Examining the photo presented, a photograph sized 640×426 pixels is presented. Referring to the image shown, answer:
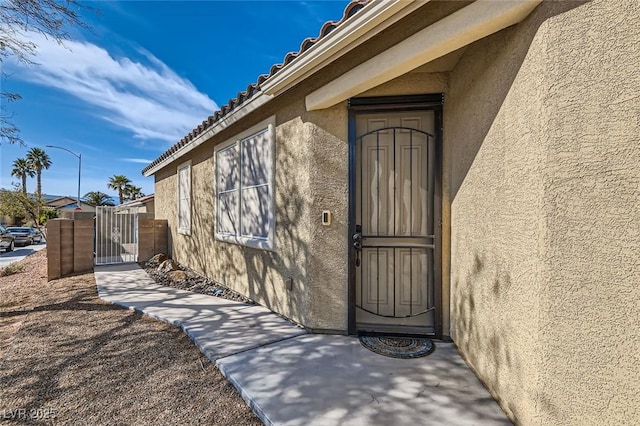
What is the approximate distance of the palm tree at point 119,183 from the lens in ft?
164

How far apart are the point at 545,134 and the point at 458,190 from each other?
155cm

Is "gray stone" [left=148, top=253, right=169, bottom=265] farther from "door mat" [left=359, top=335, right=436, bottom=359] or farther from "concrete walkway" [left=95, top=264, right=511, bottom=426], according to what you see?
"door mat" [left=359, top=335, right=436, bottom=359]

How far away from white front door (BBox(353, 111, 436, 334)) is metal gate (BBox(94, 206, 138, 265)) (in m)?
10.1

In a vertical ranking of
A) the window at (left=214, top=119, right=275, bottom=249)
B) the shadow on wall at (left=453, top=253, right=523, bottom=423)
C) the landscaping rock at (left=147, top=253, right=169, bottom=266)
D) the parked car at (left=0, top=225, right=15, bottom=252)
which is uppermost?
the window at (left=214, top=119, right=275, bottom=249)

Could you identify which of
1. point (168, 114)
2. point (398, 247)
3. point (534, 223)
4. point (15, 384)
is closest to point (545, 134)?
point (534, 223)

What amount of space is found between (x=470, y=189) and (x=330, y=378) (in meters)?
2.60

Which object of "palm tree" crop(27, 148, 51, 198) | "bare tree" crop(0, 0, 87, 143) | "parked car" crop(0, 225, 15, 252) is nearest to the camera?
"bare tree" crop(0, 0, 87, 143)

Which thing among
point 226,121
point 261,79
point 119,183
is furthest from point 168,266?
point 119,183

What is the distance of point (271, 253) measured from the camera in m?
5.07

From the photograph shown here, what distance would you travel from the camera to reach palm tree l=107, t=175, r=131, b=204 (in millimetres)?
49891

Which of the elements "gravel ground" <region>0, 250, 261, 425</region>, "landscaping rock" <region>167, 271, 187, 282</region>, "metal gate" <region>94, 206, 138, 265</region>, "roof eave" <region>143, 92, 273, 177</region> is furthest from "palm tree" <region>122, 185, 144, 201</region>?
"gravel ground" <region>0, 250, 261, 425</region>

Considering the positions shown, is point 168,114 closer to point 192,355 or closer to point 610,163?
point 192,355

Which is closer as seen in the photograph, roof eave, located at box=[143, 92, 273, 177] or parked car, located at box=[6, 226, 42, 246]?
roof eave, located at box=[143, 92, 273, 177]

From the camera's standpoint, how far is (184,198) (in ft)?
31.0
